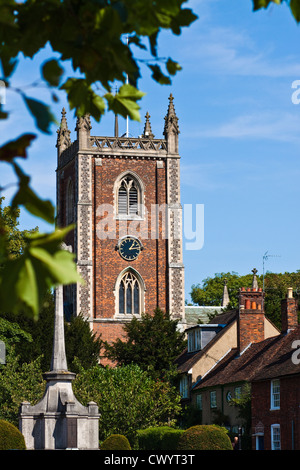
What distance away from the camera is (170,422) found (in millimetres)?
48469

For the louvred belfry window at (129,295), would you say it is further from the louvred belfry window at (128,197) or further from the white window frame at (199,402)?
the white window frame at (199,402)

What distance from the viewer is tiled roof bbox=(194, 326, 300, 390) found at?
119ft

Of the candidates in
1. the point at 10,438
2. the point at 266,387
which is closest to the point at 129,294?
the point at 266,387

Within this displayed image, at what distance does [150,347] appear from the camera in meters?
55.8

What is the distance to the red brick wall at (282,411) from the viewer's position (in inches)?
1336

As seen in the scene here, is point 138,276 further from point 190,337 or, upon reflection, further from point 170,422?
point 170,422

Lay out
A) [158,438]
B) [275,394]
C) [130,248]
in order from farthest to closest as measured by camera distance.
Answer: [130,248] < [158,438] < [275,394]

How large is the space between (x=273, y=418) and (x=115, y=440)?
22.0 ft

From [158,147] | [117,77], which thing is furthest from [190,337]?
[117,77]

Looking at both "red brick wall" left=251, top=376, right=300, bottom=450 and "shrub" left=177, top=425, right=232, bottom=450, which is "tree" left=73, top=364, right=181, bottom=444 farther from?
"shrub" left=177, top=425, right=232, bottom=450

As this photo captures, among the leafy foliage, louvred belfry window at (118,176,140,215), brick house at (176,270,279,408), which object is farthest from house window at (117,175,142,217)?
the leafy foliage

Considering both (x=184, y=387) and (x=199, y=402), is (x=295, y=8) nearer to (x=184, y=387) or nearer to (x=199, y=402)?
(x=199, y=402)

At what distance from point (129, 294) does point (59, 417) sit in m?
38.1

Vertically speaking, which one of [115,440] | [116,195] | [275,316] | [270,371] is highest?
[116,195]
